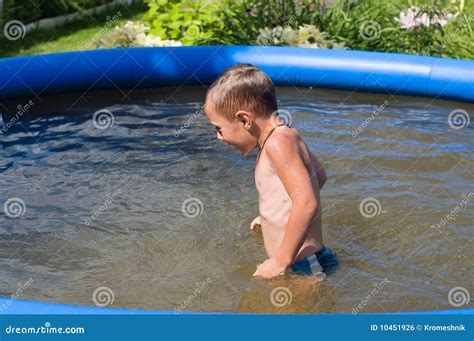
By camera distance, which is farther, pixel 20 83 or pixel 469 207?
pixel 20 83

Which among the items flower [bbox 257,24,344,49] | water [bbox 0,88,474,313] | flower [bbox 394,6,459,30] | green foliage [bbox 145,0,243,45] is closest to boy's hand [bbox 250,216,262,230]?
water [bbox 0,88,474,313]

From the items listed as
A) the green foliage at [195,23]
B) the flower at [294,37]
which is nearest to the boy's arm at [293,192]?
the flower at [294,37]

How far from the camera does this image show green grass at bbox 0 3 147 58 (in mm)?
8562

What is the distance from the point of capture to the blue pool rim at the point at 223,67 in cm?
698

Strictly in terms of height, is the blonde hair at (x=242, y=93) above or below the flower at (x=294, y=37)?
above

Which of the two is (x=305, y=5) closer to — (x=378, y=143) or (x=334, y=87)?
(x=334, y=87)

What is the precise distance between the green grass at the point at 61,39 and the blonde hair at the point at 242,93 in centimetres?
471

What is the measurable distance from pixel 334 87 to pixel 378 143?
1.39 meters

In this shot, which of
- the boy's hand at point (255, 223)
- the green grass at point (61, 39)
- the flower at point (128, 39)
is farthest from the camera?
the green grass at point (61, 39)

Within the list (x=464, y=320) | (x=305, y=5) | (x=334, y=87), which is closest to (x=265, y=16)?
(x=305, y=5)

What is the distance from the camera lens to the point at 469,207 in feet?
16.7

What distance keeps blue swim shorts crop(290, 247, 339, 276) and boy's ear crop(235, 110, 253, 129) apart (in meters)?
0.67

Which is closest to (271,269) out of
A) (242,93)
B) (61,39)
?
(242,93)

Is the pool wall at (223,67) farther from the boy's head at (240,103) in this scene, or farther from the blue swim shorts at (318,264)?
the boy's head at (240,103)
